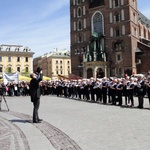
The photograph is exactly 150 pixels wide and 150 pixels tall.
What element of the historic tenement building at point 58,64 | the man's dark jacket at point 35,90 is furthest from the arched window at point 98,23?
the historic tenement building at point 58,64

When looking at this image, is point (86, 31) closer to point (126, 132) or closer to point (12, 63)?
point (12, 63)

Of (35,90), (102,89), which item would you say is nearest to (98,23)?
(102,89)

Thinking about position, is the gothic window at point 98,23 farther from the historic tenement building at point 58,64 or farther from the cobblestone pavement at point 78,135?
the historic tenement building at point 58,64

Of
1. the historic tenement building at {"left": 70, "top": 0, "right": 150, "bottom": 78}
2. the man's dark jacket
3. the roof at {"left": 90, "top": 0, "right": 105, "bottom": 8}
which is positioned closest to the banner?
the historic tenement building at {"left": 70, "top": 0, "right": 150, "bottom": 78}

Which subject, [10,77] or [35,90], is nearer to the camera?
[35,90]

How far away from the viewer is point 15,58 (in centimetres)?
8438

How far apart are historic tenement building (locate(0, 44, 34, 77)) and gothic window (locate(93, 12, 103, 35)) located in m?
34.9

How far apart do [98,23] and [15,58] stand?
125ft

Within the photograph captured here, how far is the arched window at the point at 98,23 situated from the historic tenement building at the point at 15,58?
3493 cm

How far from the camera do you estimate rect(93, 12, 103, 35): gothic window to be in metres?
55.6

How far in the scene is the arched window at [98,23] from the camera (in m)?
55.5

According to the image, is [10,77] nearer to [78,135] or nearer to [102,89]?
[102,89]

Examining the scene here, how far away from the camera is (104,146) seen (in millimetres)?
6121

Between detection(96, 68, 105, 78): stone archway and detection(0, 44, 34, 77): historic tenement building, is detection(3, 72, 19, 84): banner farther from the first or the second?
detection(0, 44, 34, 77): historic tenement building
